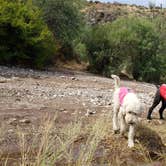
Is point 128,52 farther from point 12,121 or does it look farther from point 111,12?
point 111,12

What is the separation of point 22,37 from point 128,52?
12252mm

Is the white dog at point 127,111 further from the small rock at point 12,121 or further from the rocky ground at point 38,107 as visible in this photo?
the small rock at point 12,121

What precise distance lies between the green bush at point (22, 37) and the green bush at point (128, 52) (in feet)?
25.6

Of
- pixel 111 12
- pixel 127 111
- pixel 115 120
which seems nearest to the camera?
pixel 127 111

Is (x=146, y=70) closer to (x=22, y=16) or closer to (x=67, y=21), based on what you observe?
(x=67, y=21)

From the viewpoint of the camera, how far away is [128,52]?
43.7 m

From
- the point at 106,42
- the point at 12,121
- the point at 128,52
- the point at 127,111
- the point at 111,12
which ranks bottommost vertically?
the point at 111,12

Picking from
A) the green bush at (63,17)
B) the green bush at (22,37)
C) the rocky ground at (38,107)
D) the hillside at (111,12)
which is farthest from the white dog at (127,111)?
the hillside at (111,12)

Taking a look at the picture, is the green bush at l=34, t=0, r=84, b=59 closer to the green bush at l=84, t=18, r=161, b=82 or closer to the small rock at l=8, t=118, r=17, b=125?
the green bush at l=84, t=18, r=161, b=82

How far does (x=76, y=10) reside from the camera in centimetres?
4234

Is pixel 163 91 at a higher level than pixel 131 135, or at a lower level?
lower

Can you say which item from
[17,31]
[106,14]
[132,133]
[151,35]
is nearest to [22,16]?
[17,31]

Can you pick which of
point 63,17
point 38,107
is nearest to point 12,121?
point 38,107

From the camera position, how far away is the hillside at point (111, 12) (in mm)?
78312
